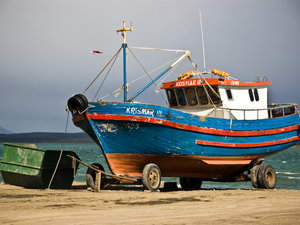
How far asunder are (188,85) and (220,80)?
4.17ft

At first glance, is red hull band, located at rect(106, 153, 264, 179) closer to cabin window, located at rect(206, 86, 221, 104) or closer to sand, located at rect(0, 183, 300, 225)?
sand, located at rect(0, 183, 300, 225)

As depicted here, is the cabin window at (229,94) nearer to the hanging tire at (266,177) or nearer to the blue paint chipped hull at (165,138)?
the blue paint chipped hull at (165,138)

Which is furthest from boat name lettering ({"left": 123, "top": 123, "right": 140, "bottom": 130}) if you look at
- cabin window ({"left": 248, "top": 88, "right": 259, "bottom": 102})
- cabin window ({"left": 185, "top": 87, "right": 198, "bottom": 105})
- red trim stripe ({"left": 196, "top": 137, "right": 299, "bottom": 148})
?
cabin window ({"left": 248, "top": 88, "right": 259, "bottom": 102})

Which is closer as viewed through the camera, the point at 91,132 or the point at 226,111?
the point at 91,132

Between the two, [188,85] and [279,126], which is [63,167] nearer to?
[188,85]

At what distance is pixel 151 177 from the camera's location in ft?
45.9

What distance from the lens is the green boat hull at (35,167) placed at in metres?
14.5

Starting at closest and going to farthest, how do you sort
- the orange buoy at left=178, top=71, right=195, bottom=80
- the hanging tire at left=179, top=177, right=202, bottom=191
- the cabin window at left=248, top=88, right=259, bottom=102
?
the orange buoy at left=178, top=71, right=195, bottom=80 → the cabin window at left=248, top=88, right=259, bottom=102 → the hanging tire at left=179, top=177, right=202, bottom=191

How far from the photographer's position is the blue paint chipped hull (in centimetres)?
1384

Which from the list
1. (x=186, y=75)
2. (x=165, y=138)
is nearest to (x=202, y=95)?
(x=186, y=75)

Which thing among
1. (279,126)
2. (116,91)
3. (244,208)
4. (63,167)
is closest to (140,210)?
(244,208)

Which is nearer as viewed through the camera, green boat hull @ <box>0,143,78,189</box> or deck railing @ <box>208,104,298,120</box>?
green boat hull @ <box>0,143,78,189</box>

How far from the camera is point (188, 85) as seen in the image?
58.4ft

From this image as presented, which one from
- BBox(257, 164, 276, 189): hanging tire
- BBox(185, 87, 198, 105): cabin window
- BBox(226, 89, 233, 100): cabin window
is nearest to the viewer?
BBox(257, 164, 276, 189): hanging tire
